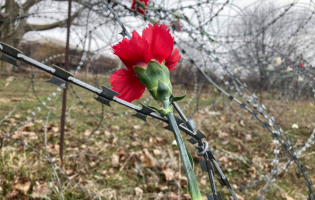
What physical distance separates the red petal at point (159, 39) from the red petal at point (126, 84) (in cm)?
7

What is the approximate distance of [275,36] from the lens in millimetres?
4770

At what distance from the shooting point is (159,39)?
0.35 metres

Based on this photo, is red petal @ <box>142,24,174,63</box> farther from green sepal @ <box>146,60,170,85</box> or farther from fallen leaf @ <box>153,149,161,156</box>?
fallen leaf @ <box>153,149,161,156</box>

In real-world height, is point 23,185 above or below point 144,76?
below

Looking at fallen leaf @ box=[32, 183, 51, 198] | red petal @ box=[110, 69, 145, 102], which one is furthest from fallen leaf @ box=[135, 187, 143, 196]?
red petal @ box=[110, 69, 145, 102]

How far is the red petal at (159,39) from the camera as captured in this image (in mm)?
346

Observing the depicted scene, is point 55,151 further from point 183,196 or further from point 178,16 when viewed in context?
point 178,16

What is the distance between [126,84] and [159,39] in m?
0.11

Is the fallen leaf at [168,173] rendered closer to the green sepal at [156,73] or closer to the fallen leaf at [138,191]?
the fallen leaf at [138,191]

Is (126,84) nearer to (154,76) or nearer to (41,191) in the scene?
(154,76)

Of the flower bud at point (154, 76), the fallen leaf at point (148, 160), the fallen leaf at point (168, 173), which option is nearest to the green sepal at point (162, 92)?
the flower bud at point (154, 76)

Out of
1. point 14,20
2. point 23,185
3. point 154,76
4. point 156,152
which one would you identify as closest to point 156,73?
point 154,76

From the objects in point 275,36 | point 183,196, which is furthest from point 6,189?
point 275,36

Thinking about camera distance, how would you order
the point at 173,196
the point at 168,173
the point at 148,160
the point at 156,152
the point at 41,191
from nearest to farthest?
the point at 41,191
the point at 173,196
the point at 168,173
the point at 148,160
the point at 156,152
